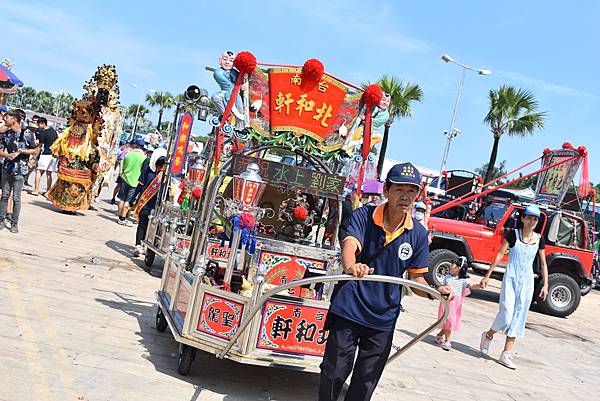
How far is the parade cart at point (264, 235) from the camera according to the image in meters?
5.42

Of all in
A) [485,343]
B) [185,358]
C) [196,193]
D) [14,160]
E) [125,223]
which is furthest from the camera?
[125,223]

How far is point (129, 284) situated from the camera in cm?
902

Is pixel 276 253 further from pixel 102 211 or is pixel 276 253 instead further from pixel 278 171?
pixel 102 211

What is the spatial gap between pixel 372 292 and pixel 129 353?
276 centimetres

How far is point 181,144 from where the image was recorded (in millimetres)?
11195

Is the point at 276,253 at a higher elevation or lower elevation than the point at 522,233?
lower

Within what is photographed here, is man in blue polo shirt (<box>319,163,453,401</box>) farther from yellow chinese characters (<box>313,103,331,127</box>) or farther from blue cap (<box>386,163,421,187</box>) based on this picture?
yellow chinese characters (<box>313,103,331,127</box>)

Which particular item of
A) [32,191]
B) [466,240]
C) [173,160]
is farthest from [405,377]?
[32,191]

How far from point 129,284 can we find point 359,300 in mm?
5637

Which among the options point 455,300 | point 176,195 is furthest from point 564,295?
point 176,195

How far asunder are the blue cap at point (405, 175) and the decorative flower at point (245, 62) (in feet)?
9.97

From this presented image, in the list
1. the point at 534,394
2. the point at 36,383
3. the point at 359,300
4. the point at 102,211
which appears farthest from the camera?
the point at 102,211

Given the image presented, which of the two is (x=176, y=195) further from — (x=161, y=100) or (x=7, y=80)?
(x=161, y=100)

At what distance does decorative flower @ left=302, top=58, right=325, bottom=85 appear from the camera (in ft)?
22.1
